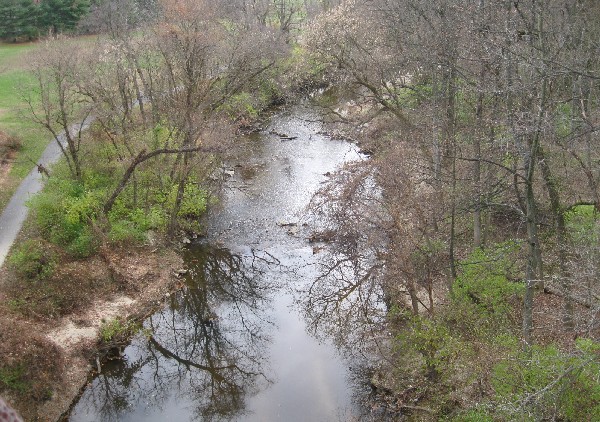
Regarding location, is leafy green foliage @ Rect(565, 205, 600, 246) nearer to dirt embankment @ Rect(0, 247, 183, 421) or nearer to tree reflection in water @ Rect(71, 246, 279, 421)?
tree reflection in water @ Rect(71, 246, 279, 421)

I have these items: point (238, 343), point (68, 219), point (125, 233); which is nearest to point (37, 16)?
point (68, 219)

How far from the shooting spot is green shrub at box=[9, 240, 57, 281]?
1969 centimetres

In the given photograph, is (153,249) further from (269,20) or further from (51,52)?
(269,20)

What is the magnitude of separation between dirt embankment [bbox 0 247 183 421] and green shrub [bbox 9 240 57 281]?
33cm

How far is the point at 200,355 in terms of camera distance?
19.0 meters

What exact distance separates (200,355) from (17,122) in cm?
1994

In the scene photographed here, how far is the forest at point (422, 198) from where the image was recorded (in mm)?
12586

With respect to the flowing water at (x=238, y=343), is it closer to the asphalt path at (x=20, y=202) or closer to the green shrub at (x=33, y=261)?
the green shrub at (x=33, y=261)

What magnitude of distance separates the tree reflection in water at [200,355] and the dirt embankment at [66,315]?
75 cm

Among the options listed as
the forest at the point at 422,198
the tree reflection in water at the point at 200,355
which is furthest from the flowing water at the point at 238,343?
the forest at the point at 422,198

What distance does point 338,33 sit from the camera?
1080 inches

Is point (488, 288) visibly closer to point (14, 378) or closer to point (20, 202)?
point (14, 378)

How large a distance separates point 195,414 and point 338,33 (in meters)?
18.6

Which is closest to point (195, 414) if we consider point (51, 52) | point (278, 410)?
point (278, 410)
